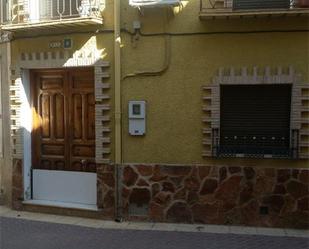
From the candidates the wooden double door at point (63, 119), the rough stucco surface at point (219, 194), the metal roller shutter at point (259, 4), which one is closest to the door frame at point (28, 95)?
the wooden double door at point (63, 119)

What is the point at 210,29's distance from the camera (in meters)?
7.62

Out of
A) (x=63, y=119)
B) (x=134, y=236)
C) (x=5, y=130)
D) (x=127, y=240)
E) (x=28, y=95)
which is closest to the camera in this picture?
(x=127, y=240)

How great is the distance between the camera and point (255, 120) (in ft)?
25.2

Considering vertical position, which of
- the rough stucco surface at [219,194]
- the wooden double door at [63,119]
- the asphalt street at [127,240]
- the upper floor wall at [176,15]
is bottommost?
the asphalt street at [127,240]

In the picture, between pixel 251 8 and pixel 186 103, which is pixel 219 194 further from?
pixel 251 8

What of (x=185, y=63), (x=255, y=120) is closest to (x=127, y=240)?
(x=255, y=120)

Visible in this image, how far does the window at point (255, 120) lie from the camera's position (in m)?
7.58

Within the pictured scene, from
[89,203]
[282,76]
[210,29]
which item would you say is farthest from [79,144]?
[282,76]

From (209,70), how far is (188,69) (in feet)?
1.14

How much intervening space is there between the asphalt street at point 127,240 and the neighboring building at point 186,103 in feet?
1.99

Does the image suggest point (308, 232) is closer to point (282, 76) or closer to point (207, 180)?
point (207, 180)

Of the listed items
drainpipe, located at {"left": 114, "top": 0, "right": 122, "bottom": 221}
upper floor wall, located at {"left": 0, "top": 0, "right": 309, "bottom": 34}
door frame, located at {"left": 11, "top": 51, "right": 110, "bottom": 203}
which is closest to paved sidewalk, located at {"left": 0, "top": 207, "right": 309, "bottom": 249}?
drainpipe, located at {"left": 114, "top": 0, "right": 122, "bottom": 221}

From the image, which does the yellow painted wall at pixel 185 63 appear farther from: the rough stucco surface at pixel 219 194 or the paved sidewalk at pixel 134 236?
the paved sidewalk at pixel 134 236

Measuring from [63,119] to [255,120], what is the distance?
3532mm
